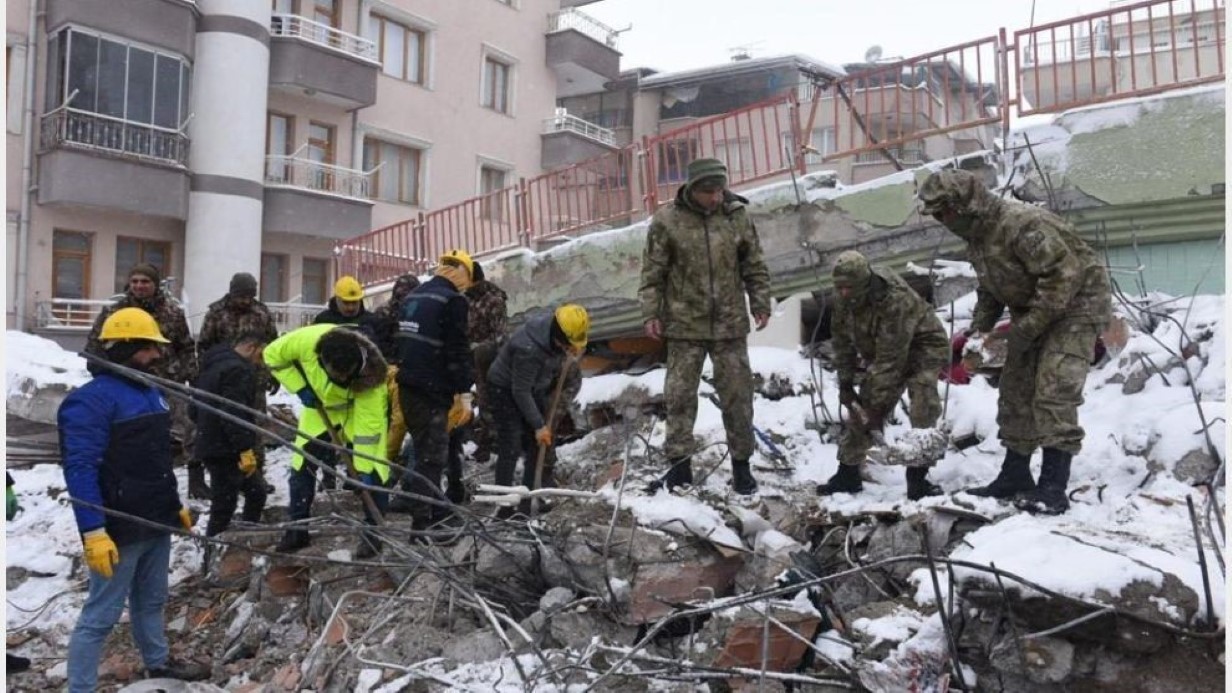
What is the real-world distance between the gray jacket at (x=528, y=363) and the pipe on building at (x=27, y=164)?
10697 mm

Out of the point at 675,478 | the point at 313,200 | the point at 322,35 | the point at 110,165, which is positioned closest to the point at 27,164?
the point at 110,165

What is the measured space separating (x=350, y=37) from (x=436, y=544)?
43.9 feet

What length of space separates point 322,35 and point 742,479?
14.0 meters

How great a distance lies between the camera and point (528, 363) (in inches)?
184

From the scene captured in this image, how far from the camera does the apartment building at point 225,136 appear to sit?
1252 centimetres

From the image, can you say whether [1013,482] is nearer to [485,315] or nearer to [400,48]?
[485,315]

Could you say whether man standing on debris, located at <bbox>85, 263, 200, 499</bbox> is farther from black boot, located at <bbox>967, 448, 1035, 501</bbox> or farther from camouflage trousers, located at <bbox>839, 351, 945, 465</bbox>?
black boot, located at <bbox>967, 448, 1035, 501</bbox>

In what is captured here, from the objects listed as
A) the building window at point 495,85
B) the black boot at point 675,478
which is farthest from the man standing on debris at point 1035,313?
the building window at point 495,85

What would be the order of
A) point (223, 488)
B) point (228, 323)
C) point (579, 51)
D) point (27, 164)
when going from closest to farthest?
point (223, 488)
point (228, 323)
point (27, 164)
point (579, 51)

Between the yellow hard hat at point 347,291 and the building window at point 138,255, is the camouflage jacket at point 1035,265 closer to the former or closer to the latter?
the yellow hard hat at point 347,291

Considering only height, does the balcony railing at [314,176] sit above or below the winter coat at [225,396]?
above

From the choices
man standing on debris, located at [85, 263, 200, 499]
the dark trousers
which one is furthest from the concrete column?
the dark trousers

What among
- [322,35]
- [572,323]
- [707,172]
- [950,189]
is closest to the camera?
[950,189]

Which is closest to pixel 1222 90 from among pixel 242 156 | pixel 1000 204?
pixel 1000 204
